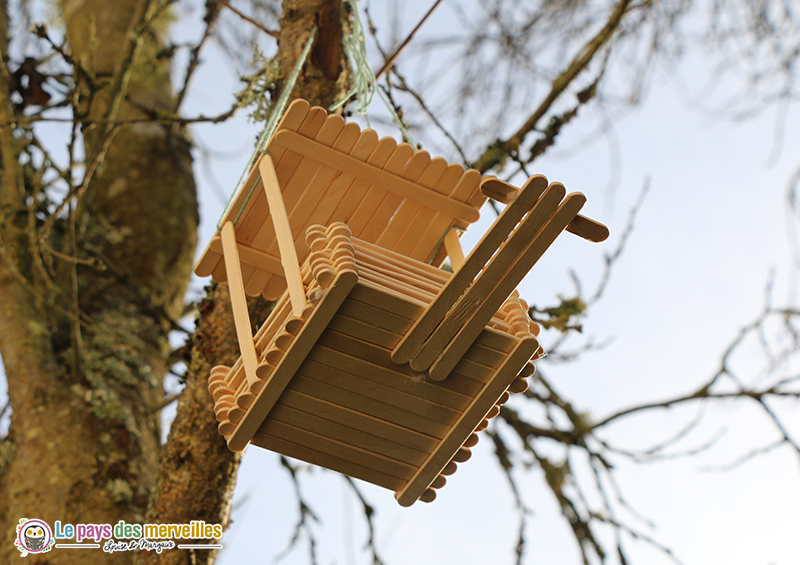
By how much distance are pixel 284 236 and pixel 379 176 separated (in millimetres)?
323

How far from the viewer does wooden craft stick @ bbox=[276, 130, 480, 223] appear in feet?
5.33

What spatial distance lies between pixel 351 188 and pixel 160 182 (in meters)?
2.00

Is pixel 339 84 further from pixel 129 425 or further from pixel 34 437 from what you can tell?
pixel 34 437

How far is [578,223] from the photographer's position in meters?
1.27

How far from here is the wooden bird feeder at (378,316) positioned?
1.25 metres

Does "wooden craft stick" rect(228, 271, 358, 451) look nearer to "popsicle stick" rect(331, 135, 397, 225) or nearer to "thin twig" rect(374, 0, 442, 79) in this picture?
"popsicle stick" rect(331, 135, 397, 225)

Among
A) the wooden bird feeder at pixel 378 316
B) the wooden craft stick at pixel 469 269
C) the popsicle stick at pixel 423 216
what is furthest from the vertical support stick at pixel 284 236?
the popsicle stick at pixel 423 216

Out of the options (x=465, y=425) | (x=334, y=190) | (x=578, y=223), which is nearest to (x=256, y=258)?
(x=334, y=190)

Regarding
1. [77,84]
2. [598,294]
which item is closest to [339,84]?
[77,84]

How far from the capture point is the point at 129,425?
2.39 meters

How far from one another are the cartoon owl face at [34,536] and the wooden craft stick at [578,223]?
170cm

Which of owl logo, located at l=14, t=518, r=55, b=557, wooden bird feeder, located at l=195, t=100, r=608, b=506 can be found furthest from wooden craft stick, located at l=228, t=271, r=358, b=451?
owl logo, located at l=14, t=518, r=55, b=557

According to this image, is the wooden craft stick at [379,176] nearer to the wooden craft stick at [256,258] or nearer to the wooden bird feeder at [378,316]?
the wooden bird feeder at [378,316]

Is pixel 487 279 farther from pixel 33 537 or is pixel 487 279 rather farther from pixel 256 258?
pixel 33 537
